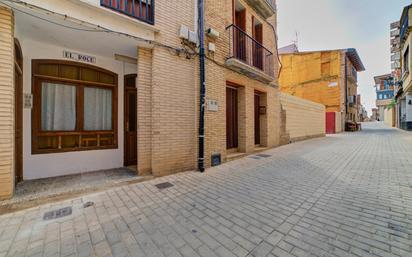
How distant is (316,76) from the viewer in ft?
68.0

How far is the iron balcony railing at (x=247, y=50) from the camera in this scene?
665 cm

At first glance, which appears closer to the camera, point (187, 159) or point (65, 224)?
point (65, 224)

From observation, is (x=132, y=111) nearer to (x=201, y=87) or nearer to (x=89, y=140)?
(x=89, y=140)

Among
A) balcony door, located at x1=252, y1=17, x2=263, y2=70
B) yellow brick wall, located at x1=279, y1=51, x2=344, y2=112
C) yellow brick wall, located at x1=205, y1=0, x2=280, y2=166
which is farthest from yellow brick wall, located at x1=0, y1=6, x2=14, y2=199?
yellow brick wall, located at x1=279, y1=51, x2=344, y2=112

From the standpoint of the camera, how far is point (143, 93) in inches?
180

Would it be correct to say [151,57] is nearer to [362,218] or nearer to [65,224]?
[65,224]

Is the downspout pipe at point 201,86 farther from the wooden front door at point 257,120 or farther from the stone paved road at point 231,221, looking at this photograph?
the wooden front door at point 257,120

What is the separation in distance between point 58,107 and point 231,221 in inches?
197

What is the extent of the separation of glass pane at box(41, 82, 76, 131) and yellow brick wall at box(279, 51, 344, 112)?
2274cm

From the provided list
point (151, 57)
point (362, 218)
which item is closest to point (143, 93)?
point (151, 57)

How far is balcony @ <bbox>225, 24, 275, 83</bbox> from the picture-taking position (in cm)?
646

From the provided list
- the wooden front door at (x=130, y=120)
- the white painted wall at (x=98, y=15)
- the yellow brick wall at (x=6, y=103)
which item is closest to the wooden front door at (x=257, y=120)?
the wooden front door at (x=130, y=120)

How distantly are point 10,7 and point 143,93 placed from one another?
101 inches

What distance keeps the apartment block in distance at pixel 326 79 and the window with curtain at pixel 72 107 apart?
21092 millimetres
